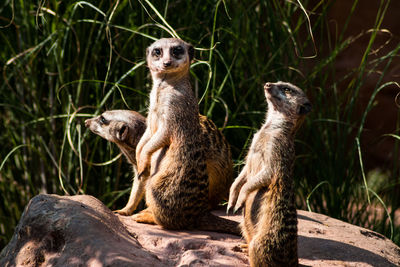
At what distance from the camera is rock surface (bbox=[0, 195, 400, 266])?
2.44 m

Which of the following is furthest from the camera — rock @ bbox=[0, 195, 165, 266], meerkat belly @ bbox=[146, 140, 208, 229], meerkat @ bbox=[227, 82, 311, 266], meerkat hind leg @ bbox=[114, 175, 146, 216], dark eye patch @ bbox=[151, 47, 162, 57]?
meerkat hind leg @ bbox=[114, 175, 146, 216]

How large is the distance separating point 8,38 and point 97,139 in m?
1.20

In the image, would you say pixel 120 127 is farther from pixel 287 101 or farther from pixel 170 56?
pixel 287 101

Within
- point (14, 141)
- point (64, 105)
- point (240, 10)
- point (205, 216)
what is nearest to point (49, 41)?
point (64, 105)

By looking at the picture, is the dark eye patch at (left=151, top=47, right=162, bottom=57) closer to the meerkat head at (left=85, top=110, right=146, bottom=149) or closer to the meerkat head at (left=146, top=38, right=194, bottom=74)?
the meerkat head at (left=146, top=38, right=194, bottom=74)

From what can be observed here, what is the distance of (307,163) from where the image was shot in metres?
4.71

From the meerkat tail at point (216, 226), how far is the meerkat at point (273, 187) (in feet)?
0.80

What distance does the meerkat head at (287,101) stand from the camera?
9.45 ft

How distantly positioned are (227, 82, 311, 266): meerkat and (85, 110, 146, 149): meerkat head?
985mm

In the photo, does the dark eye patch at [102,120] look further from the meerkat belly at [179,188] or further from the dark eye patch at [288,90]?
the dark eye patch at [288,90]

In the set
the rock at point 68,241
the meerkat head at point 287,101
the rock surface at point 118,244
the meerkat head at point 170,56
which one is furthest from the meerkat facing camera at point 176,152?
the meerkat head at point 287,101

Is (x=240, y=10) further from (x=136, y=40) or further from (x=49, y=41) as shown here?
(x=49, y=41)

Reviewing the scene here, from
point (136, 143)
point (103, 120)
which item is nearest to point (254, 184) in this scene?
point (136, 143)

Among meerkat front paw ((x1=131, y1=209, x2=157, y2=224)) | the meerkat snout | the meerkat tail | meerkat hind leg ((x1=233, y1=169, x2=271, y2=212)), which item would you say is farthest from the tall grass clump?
meerkat hind leg ((x1=233, y1=169, x2=271, y2=212))
